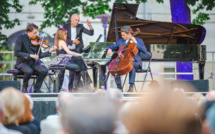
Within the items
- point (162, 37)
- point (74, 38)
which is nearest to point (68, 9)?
→ point (162, 37)

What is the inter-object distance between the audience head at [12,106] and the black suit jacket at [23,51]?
Answer: 10.6 ft

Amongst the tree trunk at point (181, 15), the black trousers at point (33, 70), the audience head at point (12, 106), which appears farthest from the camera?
the tree trunk at point (181, 15)

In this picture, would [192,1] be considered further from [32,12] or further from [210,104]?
[210,104]

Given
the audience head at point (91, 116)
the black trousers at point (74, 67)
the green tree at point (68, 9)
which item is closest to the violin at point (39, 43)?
the black trousers at point (74, 67)

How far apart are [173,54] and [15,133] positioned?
17.3ft

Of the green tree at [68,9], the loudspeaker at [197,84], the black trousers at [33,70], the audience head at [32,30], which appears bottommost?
the loudspeaker at [197,84]

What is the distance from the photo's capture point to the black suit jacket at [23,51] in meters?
5.12

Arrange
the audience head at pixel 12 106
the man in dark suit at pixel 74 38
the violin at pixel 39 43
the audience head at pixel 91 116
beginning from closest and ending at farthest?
the audience head at pixel 91 116 → the audience head at pixel 12 106 → the violin at pixel 39 43 → the man in dark suit at pixel 74 38

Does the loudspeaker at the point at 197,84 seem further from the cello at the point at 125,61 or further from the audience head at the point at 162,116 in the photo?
the audience head at the point at 162,116

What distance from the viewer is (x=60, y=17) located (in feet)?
33.6

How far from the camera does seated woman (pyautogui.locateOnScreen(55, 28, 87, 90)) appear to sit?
17.9 ft

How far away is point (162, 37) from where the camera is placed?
738 centimetres

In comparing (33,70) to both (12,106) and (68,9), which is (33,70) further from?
(68,9)

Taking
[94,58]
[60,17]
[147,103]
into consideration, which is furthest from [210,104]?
[60,17]
